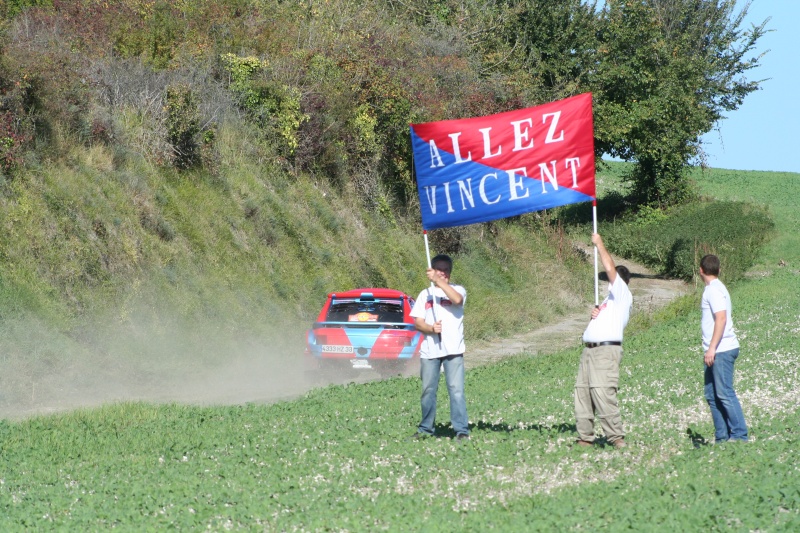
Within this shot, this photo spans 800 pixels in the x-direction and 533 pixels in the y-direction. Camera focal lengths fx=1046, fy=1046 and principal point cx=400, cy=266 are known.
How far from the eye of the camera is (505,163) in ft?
41.9

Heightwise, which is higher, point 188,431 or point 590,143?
point 590,143

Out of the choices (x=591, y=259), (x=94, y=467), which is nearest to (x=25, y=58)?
(x=94, y=467)

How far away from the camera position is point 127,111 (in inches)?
1007

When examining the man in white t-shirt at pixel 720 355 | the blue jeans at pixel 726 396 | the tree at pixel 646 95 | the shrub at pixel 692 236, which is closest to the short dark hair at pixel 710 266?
the man in white t-shirt at pixel 720 355

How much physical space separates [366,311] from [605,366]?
29.1ft

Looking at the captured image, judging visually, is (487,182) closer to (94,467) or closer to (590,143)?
(590,143)

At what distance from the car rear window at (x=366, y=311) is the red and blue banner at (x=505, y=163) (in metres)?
6.36

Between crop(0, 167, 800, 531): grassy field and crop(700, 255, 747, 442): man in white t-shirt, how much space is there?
34cm

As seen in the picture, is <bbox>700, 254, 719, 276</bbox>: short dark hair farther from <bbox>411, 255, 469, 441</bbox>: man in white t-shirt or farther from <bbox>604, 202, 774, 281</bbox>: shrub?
<bbox>604, 202, 774, 281</bbox>: shrub

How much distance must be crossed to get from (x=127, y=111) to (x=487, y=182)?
15.2 metres

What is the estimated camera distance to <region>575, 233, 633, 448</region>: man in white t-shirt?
34.7ft

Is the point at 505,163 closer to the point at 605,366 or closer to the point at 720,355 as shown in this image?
the point at 605,366

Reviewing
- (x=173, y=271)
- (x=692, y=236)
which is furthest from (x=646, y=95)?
(x=173, y=271)

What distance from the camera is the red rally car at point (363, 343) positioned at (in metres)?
18.5
